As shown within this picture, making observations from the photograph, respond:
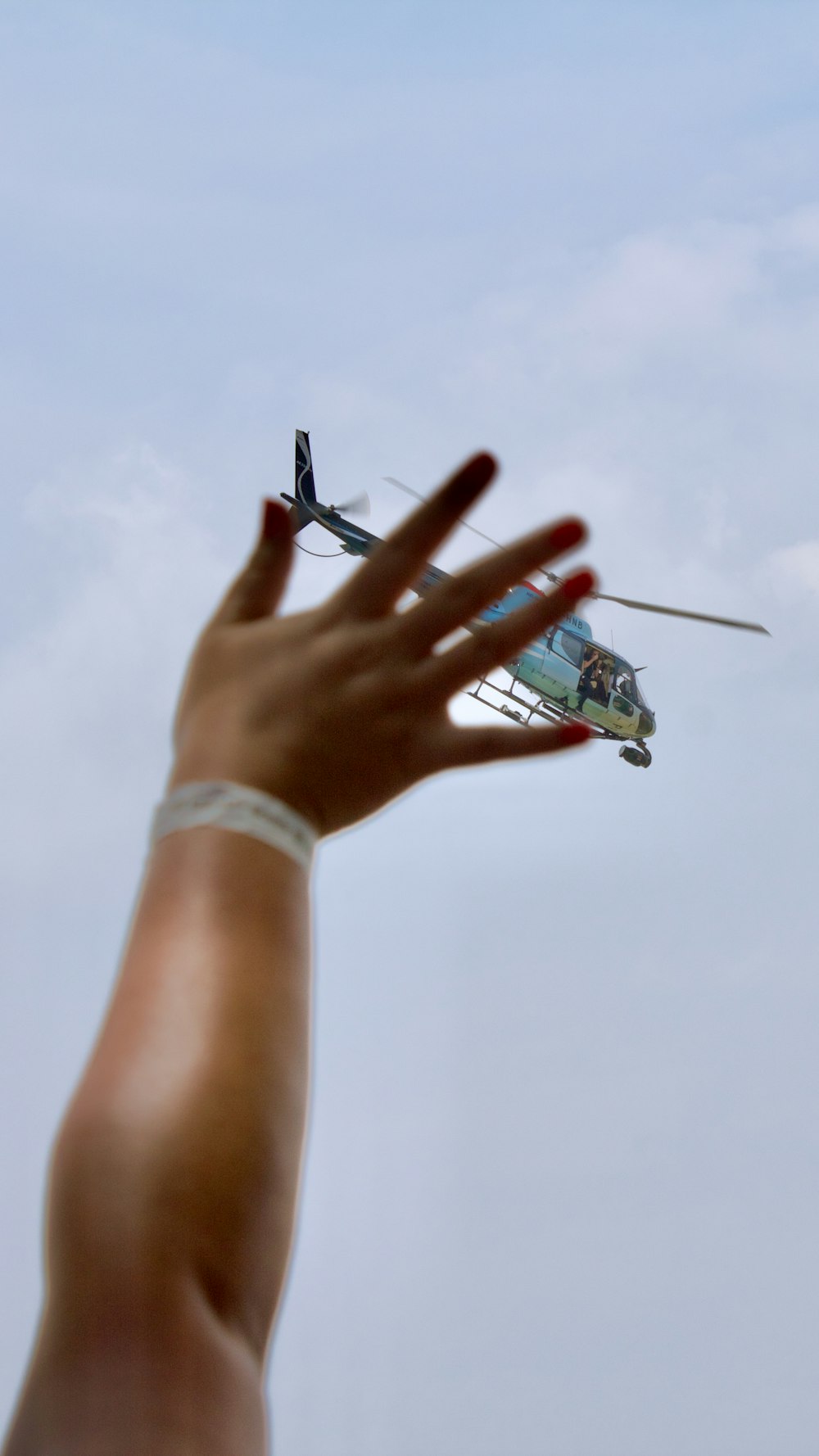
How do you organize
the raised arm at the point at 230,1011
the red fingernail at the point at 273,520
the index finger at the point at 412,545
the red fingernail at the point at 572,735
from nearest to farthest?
the raised arm at the point at 230,1011 < the index finger at the point at 412,545 < the red fingernail at the point at 572,735 < the red fingernail at the point at 273,520

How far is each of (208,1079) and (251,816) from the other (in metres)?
0.46

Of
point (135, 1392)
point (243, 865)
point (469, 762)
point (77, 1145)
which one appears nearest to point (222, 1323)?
point (135, 1392)

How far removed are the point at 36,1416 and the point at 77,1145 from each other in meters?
0.37

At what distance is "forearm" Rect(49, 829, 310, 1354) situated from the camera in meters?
1.92

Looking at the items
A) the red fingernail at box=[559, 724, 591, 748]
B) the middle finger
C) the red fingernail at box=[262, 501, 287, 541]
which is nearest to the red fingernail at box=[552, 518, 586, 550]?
the middle finger

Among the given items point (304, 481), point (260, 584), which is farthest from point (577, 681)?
point (260, 584)

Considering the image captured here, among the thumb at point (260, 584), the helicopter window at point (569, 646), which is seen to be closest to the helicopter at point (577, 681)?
the helicopter window at point (569, 646)

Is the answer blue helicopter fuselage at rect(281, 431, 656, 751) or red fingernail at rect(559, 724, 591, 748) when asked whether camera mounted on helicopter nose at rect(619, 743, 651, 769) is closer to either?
blue helicopter fuselage at rect(281, 431, 656, 751)

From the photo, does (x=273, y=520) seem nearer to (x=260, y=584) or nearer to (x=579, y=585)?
(x=260, y=584)

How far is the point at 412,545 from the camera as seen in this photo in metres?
2.23

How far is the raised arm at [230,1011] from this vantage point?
1.85 m

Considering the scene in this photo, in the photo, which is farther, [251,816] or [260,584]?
[260,584]

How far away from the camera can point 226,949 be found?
220 cm

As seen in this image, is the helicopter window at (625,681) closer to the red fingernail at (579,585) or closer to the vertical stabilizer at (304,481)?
the vertical stabilizer at (304,481)
